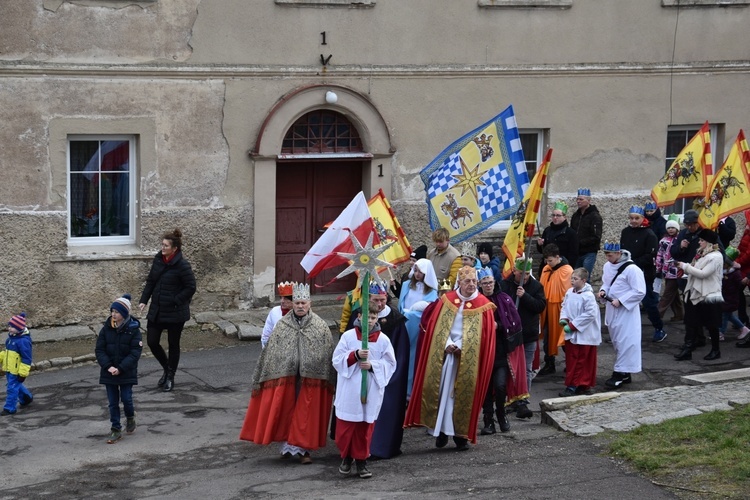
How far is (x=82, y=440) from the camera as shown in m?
11.2

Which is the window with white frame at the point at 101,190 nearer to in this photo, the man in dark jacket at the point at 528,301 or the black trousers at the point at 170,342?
the black trousers at the point at 170,342

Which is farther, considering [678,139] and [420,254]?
[678,139]

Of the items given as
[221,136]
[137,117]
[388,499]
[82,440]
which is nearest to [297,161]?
[221,136]

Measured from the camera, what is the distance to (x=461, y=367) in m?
10.8

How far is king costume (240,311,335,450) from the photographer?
34.3 feet

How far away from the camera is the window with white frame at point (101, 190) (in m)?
16.0

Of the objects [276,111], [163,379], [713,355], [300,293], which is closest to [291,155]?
[276,111]

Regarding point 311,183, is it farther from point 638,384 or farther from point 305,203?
point 638,384

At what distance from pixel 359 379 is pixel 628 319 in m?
4.38

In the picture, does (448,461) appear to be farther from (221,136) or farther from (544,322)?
(221,136)

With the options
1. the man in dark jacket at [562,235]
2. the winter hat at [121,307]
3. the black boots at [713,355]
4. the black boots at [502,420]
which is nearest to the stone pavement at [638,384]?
the black boots at [713,355]

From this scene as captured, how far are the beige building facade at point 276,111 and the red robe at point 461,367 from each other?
6250 mm

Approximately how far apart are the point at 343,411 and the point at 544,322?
434 cm

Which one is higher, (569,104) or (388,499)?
(569,104)
